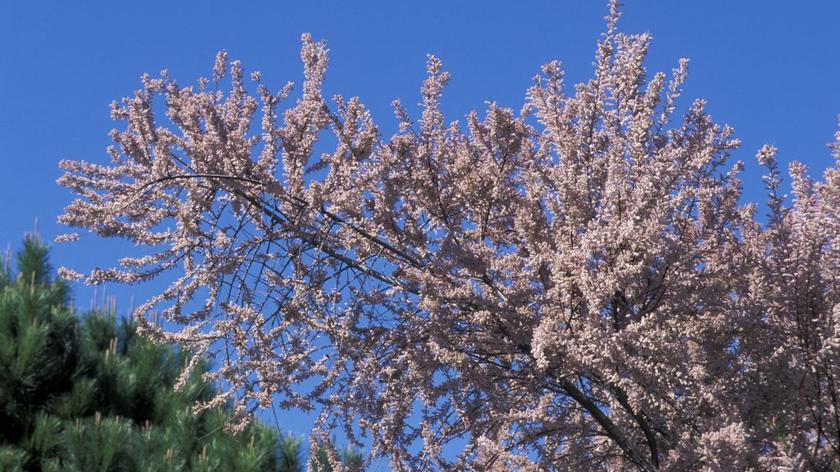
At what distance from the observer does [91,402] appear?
33.3ft

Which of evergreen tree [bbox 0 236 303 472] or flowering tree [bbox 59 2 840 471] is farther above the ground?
evergreen tree [bbox 0 236 303 472]

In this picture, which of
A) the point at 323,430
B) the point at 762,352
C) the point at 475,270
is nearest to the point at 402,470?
the point at 323,430

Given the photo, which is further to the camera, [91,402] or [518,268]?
[91,402]

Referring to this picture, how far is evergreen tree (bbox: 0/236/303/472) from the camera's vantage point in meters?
8.77

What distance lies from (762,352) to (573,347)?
1.14m

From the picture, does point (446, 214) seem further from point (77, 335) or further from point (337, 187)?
point (77, 335)

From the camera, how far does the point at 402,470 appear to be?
4176mm

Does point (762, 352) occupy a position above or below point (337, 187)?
below

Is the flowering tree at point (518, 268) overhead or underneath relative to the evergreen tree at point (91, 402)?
underneath

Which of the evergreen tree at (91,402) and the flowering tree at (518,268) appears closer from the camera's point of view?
the flowering tree at (518,268)

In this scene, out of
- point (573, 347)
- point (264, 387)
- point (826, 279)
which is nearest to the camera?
point (573, 347)

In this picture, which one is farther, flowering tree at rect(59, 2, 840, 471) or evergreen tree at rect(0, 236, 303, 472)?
evergreen tree at rect(0, 236, 303, 472)

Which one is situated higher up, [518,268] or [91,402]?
[91,402]

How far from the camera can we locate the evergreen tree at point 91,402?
877cm
